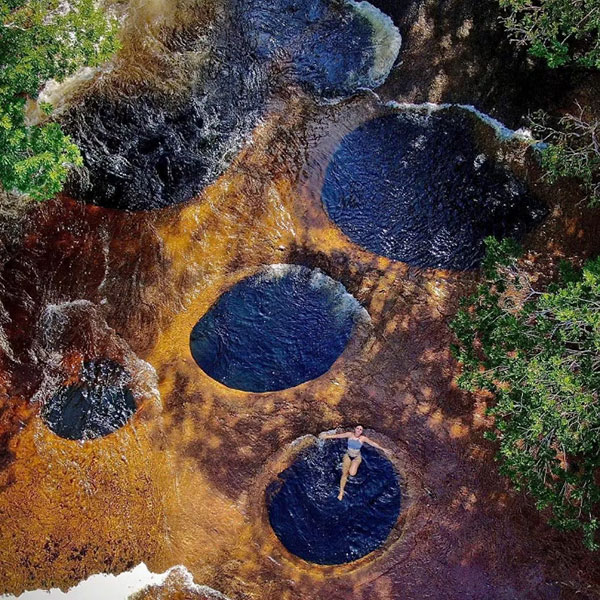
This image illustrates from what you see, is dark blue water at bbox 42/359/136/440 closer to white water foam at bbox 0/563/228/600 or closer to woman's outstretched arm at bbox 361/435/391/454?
white water foam at bbox 0/563/228/600

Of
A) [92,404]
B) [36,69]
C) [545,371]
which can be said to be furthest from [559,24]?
[92,404]

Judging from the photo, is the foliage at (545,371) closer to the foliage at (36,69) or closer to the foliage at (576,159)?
the foliage at (576,159)

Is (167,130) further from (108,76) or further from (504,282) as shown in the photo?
(504,282)

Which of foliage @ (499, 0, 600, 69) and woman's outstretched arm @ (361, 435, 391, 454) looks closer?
foliage @ (499, 0, 600, 69)

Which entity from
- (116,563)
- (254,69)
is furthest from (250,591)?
(254,69)

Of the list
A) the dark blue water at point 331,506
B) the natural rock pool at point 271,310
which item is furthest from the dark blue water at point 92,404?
the dark blue water at point 331,506

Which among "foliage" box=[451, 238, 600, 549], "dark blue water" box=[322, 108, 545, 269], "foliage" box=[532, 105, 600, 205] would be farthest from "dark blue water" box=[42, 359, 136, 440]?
"foliage" box=[532, 105, 600, 205]
